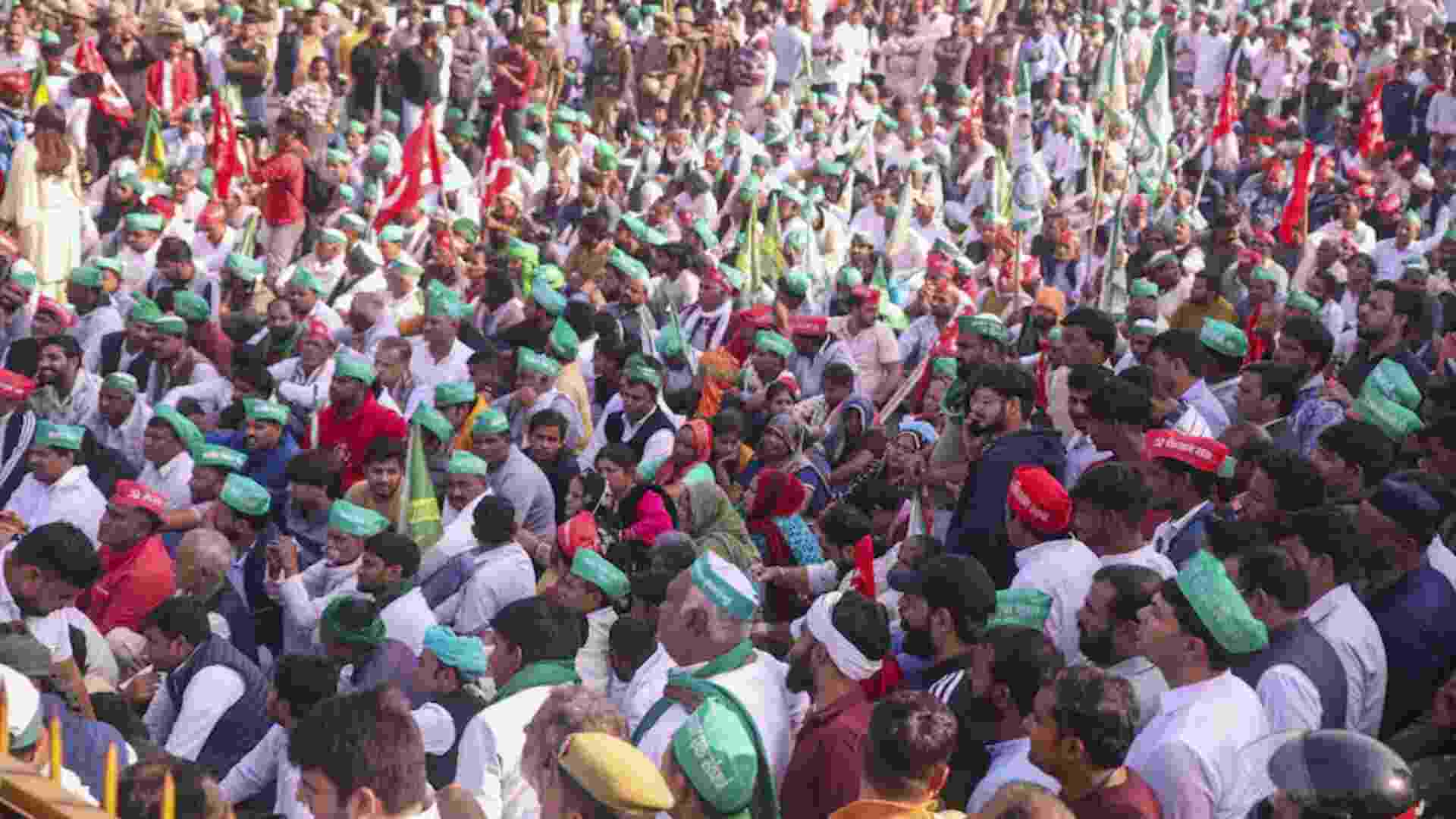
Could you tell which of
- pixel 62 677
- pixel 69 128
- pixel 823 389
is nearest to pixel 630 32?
pixel 69 128

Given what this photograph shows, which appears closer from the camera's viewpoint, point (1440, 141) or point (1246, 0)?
point (1440, 141)

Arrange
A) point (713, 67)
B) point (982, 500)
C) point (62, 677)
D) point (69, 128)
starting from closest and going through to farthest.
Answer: point (62, 677) < point (982, 500) < point (69, 128) < point (713, 67)

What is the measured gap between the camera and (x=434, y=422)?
882 cm

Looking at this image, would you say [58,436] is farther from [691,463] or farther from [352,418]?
[691,463]

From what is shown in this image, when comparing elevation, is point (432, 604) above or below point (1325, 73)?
above

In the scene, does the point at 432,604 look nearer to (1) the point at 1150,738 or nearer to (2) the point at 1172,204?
(1) the point at 1150,738

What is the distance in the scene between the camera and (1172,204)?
16328 millimetres

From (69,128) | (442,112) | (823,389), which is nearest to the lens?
(823,389)

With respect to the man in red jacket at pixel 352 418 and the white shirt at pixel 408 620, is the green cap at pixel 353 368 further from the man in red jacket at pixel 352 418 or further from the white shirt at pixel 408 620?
the white shirt at pixel 408 620

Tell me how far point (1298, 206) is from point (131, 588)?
972cm

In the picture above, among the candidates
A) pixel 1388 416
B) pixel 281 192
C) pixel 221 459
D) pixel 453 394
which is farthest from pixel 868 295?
pixel 281 192

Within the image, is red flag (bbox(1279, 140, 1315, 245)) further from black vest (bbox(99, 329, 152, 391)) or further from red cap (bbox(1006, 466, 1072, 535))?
red cap (bbox(1006, 466, 1072, 535))

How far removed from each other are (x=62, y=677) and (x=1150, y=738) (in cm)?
285

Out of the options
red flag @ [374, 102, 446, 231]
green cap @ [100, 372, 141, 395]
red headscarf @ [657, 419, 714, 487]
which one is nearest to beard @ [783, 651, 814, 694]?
red headscarf @ [657, 419, 714, 487]
